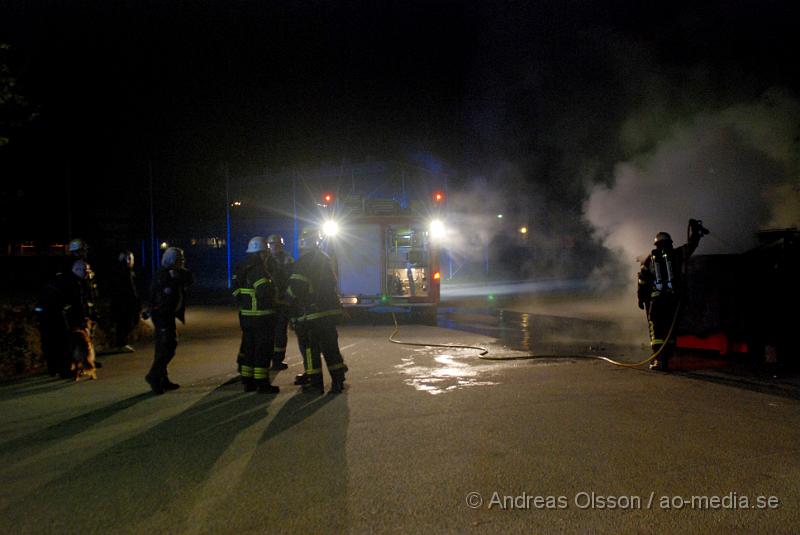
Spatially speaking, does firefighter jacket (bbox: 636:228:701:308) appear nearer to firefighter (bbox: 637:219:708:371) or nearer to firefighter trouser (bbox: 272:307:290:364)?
firefighter (bbox: 637:219:708:371)

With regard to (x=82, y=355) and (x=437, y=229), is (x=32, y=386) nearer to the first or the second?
(x=82, y=355)

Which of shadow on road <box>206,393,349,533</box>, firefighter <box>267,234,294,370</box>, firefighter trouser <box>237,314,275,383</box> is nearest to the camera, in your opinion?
shadow on road <box>206,393,349,533</box>

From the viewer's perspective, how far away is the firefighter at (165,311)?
685 cm

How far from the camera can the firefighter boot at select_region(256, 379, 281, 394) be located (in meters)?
6.81

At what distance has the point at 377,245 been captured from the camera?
13523mm

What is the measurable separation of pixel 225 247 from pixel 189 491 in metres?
31.9

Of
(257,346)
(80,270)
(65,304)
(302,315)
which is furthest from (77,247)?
(302,315)

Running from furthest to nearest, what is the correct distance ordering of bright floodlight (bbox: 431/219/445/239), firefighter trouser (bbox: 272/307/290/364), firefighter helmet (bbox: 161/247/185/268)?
bright floodlight (bbox: 431/219/445/239)
firefighter trouser (bbox: 272/307/290/364)
firefighter helmet (bbox: 161/247/185/268)

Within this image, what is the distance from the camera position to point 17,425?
5699 mm

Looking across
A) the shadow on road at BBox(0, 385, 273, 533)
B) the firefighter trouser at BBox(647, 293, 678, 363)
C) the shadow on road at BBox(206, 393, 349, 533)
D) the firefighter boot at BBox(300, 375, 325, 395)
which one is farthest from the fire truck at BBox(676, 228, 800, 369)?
the shadow on road at BBox(0, 385, 273, 533)

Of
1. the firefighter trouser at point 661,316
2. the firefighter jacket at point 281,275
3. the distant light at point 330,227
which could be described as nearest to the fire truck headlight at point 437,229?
the distant light at point 330,227

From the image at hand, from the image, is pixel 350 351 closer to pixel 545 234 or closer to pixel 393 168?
pixel 393 168

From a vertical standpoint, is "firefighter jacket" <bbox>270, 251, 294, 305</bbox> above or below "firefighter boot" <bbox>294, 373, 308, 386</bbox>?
above

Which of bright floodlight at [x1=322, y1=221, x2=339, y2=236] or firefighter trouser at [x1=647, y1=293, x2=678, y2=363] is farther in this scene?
bright floodlight at [x1=322, y1=221, x2=339, y2=236]
